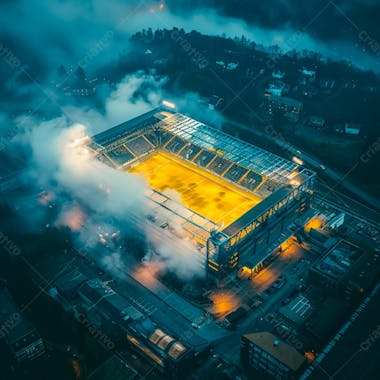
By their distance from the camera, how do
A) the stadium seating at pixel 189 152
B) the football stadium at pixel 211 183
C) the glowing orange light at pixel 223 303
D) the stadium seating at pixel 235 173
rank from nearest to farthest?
the glowing orange light at pixel 223 303
the football stadium at pixel 211 183
the stadium seating at pixel 235 173
the stadium seating at pixel 189 152

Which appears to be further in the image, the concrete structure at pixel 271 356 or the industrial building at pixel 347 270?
the industrial building at pixel 347 270

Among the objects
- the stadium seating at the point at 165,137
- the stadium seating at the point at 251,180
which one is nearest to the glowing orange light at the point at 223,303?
the stadium seating at the point at 251,180

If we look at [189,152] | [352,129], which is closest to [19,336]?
[189,152]

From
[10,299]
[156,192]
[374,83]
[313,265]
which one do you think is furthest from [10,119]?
[374,83]

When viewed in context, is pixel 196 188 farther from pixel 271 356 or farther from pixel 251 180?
pixel 271 356

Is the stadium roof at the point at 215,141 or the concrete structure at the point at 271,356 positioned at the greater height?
the stadium roof at the point at 215,141

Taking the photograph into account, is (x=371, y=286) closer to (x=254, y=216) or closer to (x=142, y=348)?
(x=254, y=216)

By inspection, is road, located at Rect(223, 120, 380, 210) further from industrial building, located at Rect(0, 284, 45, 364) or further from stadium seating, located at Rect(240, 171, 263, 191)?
industrial building, located at Rect(0, 284, 45, 364)

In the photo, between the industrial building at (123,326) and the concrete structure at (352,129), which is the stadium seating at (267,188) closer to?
the industrial building at (123,326)
